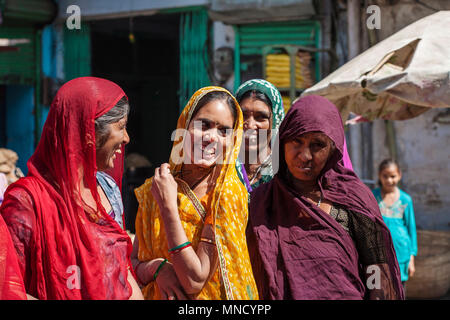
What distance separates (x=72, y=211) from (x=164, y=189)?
34cm

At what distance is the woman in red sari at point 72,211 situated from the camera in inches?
68.7

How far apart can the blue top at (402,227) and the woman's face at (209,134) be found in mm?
3470

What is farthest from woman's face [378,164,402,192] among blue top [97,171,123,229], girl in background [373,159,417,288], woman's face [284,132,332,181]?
blue top [97,171,123,229]

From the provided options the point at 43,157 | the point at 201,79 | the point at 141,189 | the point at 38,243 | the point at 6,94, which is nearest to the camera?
the point at 38,243

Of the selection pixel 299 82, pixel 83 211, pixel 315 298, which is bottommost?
pixel 315 298

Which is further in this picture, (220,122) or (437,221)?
(437,221)

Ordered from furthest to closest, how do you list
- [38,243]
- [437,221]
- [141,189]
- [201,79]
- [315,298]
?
[201,79] < [437,221] < [141,189] < [315,298] < [38,243]

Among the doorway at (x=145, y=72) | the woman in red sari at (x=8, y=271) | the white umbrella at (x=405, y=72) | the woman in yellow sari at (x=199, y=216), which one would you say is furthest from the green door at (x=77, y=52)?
the woman in red sari at (x=8, y=271)

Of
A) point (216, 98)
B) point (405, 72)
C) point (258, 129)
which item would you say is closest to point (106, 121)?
point (216, 98)

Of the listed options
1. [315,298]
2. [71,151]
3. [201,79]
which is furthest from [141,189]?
[201,79]

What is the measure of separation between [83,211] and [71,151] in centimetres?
21

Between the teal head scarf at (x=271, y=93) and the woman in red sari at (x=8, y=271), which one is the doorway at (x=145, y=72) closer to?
the teal head scarf at (x=271, y=93)

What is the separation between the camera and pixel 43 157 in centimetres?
187
